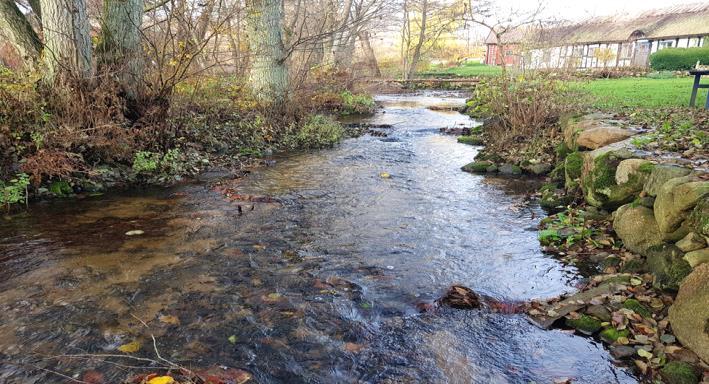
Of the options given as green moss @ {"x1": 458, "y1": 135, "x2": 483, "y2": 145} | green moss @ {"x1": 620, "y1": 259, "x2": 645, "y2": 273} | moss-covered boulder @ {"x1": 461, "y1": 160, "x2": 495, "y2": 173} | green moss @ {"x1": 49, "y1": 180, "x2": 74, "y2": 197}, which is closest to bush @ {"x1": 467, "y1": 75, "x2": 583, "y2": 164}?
moss-covered boulder @ {"x1": 461, "y1": 160, "x2": 495, "y2": 173}

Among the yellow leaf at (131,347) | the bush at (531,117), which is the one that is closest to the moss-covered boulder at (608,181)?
the bush at (531,117)

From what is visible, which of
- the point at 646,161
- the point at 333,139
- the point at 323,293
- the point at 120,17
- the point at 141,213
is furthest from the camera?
the point at 333,139

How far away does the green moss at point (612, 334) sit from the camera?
4129 millimetres

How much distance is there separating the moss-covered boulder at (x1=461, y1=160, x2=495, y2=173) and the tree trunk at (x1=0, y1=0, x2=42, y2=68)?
8839 mm

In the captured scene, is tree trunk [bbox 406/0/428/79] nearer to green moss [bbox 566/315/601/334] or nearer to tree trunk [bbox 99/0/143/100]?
tree trunk [bbox 99/0/143/100]

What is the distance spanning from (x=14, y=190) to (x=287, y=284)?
4.81 meters

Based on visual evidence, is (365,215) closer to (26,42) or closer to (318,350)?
(318,350)

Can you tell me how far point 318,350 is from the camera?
3.97 meters

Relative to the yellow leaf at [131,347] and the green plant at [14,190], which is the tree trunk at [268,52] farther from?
the yellow leaf at [131,347]

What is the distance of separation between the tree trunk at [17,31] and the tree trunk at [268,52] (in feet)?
19.4

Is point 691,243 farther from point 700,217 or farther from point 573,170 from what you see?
point 573,170

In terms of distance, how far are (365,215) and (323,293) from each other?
276 cm

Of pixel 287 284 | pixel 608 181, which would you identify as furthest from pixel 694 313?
pixel 287 284

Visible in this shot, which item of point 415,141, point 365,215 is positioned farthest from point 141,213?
point 415,141
